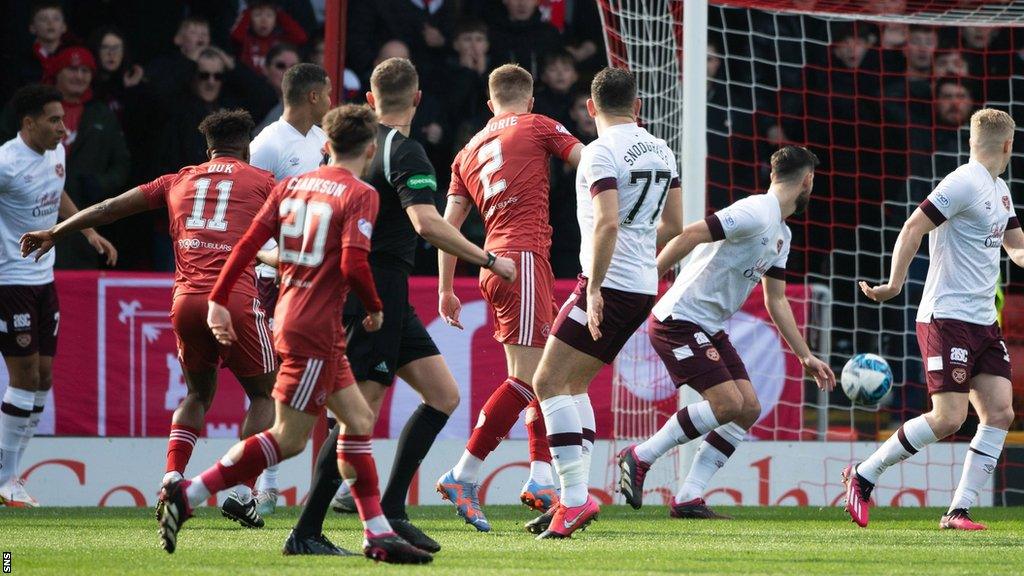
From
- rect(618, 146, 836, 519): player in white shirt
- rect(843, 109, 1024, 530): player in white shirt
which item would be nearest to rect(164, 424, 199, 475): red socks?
rect(618, 146, 836, 519): player in white shirt

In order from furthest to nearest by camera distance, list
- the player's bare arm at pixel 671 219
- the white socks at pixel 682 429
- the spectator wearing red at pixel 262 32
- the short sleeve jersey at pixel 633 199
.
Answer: the spectator wearing red at pixel 262 32, the white socks at pixel 682 429, the player's bare arm at pixel 671 219, the short sleeve jersey at pixel 633 199

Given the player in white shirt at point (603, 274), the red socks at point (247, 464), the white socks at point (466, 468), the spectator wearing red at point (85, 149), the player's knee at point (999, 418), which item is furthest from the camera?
the spectator wearing red at point (85, 149)

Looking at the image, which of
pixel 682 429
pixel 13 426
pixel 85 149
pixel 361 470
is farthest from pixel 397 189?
pixel 85 149

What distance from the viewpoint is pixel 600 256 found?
251 inches

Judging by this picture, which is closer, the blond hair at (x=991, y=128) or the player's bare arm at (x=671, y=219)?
the player's bare arm at (x=671, y=219)

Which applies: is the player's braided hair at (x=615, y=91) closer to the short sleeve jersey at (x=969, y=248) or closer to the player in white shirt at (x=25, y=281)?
the short sleeve jersey at (x=969, y=248)

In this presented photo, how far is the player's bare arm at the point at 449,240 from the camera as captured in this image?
6152 millimetres

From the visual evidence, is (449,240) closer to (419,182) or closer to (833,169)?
(419,182)

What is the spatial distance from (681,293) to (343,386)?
312cm

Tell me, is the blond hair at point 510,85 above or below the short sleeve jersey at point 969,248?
above

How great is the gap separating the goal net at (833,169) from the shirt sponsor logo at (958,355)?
2293 millimetres

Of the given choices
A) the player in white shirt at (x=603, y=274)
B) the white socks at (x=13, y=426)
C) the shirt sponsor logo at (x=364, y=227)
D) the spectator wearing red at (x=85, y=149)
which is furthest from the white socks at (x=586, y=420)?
the spectator wearing red at (x=85, y=149)

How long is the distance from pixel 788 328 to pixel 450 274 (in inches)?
86.4

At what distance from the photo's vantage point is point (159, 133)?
38.5ft
